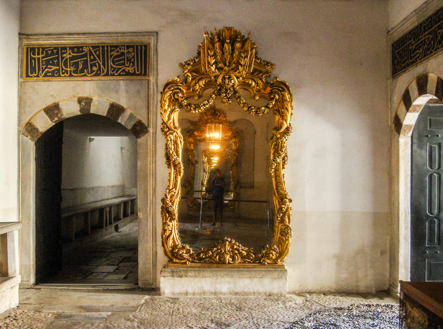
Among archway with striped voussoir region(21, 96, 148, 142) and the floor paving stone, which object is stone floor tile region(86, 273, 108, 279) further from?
archway with striped voussoir region(21, 96, 148, 142)

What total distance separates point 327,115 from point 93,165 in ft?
21.7

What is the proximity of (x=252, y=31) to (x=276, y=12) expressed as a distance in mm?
358

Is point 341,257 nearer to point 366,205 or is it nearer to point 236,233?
point 366,205

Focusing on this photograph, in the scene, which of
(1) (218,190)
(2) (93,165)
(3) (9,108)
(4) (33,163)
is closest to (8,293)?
(4) (33,163)

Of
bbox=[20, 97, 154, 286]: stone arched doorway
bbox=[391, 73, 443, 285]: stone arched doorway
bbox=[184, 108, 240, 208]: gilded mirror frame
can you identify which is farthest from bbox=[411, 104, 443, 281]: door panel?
bbox=[20, 97, 154, 286]: stone arched doorway

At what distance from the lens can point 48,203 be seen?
14.6 ft

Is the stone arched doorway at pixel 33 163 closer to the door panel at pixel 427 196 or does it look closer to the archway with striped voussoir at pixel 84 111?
the archway with striped voussoir at pixel 84 111

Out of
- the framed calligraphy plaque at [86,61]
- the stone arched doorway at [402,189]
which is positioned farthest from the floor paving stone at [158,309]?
the framed calligraphy plaque at [86,61]

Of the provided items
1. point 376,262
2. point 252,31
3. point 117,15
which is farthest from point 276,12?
point 376,262

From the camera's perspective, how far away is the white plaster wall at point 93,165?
7.33 metres

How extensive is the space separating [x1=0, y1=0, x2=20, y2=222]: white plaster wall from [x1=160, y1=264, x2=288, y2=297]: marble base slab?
6.36ft

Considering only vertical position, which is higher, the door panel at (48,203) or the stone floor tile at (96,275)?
the door panel at (48,203)

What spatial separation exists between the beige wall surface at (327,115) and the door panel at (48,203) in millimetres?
1559

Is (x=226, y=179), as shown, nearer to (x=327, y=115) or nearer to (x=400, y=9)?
(x=327, y=115)
